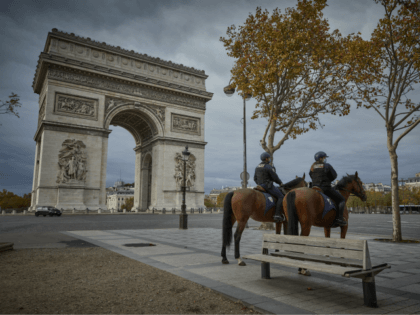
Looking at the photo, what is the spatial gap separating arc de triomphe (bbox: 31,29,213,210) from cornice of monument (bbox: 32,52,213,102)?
0.30 ft

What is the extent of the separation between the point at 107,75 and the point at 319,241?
3411 centimetres

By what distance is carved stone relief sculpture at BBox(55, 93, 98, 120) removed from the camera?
3151cm

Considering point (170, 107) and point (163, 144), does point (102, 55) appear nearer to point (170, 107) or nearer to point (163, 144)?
point (170, 107)

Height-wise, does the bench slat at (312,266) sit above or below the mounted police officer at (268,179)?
below

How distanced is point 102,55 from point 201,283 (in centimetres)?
3496

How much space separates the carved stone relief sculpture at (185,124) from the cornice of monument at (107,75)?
3.10m

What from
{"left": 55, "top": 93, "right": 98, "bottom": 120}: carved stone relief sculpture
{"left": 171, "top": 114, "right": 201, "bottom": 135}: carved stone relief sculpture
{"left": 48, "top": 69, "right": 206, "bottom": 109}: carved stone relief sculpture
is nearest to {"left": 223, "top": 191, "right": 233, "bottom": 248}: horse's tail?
{"left": 55, "top": 93, "right": 98, "bottom": 120}: carved stone relief sculpture

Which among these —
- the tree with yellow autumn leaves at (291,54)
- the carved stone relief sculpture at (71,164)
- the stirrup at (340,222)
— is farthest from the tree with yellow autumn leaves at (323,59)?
the carved stone relief sculpture at (71,164)

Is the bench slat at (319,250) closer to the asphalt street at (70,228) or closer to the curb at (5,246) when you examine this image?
the curb at (5,246)

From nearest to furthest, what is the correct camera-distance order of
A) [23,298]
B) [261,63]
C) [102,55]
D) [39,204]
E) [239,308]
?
[239,308] < [23,298] < [261,63] < [39,204] < [102,55]

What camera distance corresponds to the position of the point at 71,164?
3077 centimetres

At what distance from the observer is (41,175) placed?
1169 inches

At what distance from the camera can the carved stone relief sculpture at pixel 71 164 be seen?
30.7 metres

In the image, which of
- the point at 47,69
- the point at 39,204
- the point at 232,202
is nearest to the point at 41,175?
the point at 39,204
